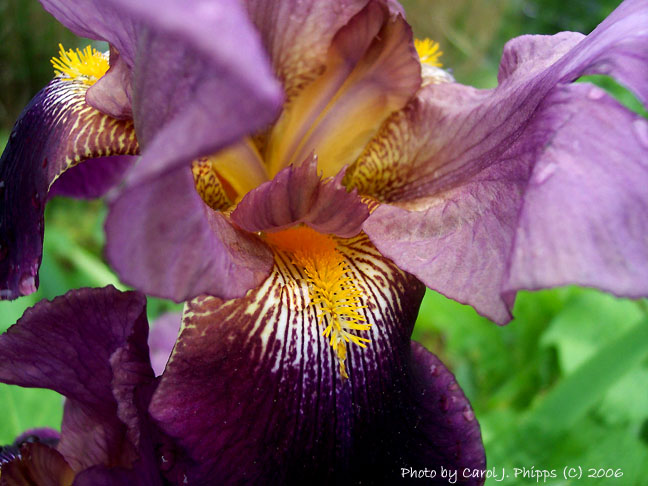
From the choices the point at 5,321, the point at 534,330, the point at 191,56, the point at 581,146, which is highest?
the point at 191,56

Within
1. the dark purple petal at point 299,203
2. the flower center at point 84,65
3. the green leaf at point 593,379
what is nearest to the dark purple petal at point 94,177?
the flower center at point 84,65

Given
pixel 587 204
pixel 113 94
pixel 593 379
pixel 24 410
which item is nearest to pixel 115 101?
pixel 113 94

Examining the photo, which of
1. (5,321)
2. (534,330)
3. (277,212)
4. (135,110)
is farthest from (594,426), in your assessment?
(5,321)

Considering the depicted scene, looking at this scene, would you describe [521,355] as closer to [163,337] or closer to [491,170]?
[163,337]

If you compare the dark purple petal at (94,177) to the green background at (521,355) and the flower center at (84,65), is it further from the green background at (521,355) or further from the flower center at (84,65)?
the green background at (521,355)

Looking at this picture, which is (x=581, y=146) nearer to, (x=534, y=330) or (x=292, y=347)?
(x=292, y=347)

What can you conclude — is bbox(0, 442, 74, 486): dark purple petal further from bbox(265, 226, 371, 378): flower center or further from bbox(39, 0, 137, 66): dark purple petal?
bbox(39, 0, 137, 66): dark purple petal

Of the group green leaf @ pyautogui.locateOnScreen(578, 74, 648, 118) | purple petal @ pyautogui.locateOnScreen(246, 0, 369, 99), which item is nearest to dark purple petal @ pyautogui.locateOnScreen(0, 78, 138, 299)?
purple petal @ pyautogui.locateOnScreen(246, 0, 369, 99)
